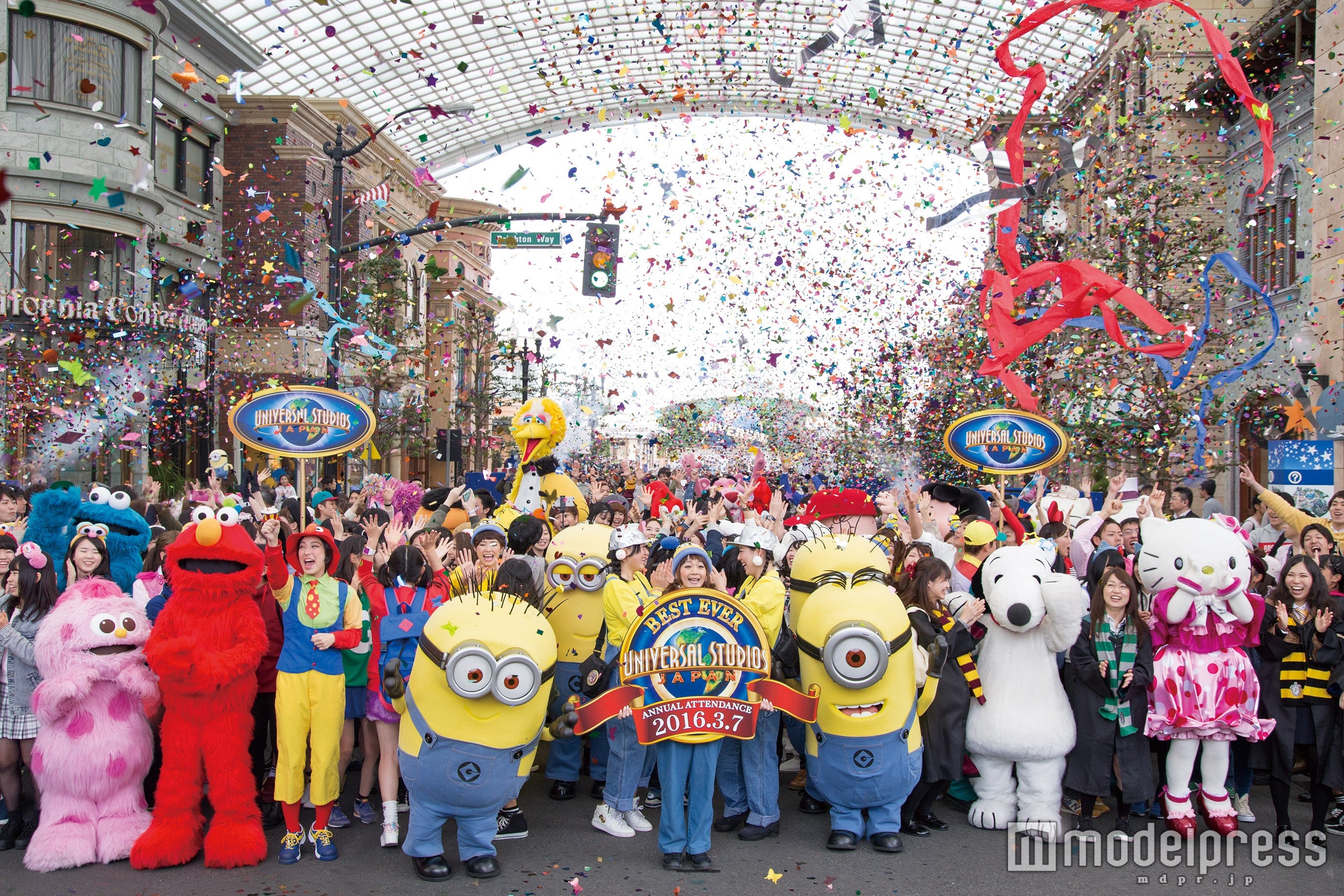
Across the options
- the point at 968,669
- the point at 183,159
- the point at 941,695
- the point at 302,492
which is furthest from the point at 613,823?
the point at 183,159

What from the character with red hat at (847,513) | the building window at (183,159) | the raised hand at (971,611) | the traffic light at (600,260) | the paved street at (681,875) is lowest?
the paved street at (681,875)

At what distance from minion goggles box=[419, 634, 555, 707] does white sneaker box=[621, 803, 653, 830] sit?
54.6 inches

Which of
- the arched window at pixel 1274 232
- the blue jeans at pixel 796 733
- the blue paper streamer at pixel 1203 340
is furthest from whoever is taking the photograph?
the arched window at pixel 1274 232

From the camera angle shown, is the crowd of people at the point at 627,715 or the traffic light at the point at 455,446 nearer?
the crowd of people at the point at 627,715

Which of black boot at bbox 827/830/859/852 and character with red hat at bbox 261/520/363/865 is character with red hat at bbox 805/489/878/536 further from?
character with red hat at bbox 261/520/363/865

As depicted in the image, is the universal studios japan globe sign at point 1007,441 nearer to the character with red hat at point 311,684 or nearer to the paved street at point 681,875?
the paved street at point 681,875

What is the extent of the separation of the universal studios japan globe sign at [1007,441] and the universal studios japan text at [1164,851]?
14.3 ft

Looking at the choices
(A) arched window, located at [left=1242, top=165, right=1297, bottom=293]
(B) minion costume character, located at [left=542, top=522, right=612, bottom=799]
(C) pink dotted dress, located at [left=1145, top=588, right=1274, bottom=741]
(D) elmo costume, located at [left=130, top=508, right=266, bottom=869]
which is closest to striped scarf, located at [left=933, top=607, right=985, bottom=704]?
(C) pink dotted dress, located at [left=1145, top=588, right=1274, bottom=741]

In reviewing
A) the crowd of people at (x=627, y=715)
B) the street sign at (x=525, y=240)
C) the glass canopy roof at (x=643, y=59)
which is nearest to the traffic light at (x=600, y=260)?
the street sign at (x=525, y=240)

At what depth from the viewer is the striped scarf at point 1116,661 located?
5.79m

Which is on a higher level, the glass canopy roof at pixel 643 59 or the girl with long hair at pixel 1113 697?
the glass canopy roof at pixel 643 59

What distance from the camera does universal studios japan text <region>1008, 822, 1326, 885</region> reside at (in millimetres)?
5531

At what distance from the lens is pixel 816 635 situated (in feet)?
18.1

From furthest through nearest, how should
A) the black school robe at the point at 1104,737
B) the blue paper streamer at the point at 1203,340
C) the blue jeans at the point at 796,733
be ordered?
the blue paper streamer at the point at 1203,340 < the blue jeans at the point at 796,733 < the black school robe at the point at 1104,737
